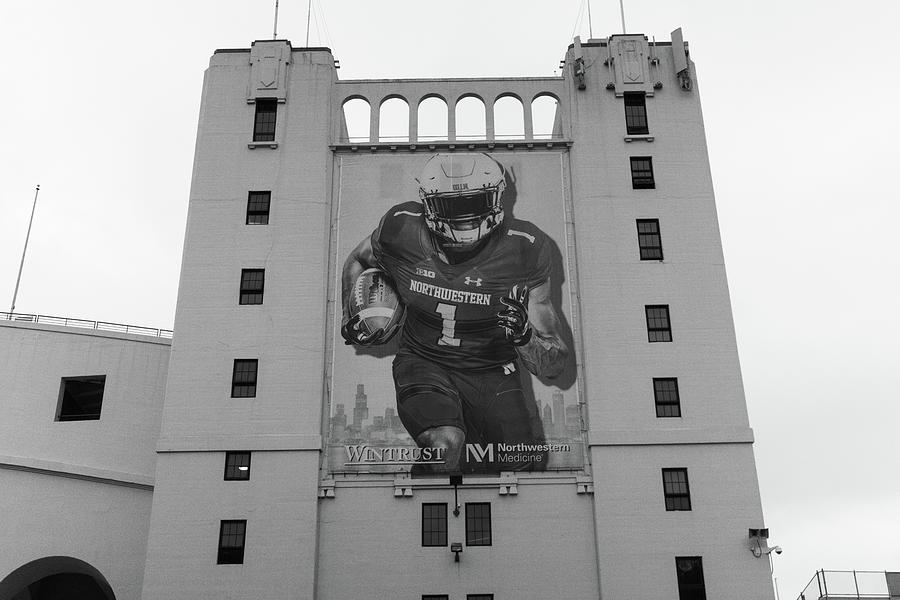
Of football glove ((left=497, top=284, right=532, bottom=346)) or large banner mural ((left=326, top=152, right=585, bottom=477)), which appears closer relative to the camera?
large banner mural ((left=326, top=152, right=585, bottom=477))

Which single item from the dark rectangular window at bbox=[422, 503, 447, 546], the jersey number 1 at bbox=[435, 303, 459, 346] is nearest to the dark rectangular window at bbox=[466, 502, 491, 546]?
the dark rectangular window at bbox=[422, 503, 447, 546]

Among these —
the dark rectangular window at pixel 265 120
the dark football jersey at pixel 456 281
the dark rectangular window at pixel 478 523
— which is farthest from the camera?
the dark rectangular window at pixel 265 120

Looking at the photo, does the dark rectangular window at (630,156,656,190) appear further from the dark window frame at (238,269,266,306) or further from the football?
the dark window frame at (238,269,266,306)

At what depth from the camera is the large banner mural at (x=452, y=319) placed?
125ft

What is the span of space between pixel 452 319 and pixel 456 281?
162 centimetres

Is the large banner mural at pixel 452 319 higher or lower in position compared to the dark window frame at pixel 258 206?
lower

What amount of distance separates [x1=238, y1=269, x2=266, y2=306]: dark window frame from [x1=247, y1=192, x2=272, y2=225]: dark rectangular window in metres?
2.26

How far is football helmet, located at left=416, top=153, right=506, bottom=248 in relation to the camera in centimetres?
4134

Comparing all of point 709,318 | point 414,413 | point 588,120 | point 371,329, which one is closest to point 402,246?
point 371,329

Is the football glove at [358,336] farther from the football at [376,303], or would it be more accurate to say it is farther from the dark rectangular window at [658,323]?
the dark rectangular window at [658,323]

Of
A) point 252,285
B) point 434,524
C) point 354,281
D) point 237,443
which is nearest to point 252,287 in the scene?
point 252,285

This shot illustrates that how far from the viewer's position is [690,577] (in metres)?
35.9

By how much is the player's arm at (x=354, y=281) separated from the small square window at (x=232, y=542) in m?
8.20

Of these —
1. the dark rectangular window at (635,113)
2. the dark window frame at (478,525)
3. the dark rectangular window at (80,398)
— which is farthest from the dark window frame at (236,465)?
the dark rectangular window at (635,113)
